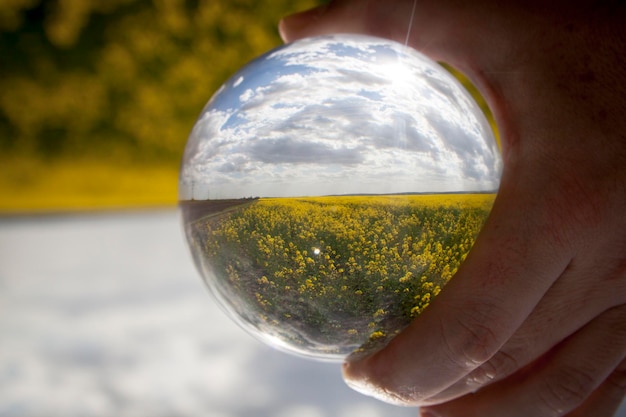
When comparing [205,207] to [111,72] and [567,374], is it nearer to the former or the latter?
[567,374]

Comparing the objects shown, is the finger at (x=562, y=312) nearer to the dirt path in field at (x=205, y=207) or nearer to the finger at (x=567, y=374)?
the finger at (x=567, y=374)

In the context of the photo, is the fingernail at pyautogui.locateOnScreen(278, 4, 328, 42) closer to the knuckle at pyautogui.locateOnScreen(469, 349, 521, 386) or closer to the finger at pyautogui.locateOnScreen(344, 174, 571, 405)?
the finger at pyautogui.locateOnScreen(344, 174, 571, 405)

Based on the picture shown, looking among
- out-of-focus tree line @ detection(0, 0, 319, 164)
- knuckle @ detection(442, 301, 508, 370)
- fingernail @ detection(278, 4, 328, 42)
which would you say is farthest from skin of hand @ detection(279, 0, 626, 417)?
out-of-focus tree line @ detection(0, 0, 319, 164)

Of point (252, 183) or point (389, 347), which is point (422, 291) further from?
point (252, 183)

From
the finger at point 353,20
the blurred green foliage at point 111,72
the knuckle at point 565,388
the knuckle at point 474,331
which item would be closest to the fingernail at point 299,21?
the finger at point 353,20

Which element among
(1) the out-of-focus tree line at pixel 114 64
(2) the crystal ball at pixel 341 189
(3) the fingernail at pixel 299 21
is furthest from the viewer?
(1) the out-of-focus tree line at pixel 114 64

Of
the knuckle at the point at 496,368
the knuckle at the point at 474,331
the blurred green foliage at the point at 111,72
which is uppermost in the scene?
the blurred green foliage at the point at 111,72

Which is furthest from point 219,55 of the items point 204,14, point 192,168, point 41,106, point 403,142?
point 403,142

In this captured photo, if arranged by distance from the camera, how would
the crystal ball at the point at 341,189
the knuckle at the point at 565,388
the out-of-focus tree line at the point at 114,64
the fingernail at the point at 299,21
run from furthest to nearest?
the out-of-focus tree line at the point at 114,64 < the fingernail at the point at 299,21 < the knuckle at the point at 565,388 < the crystal ball at the point at 341,189
